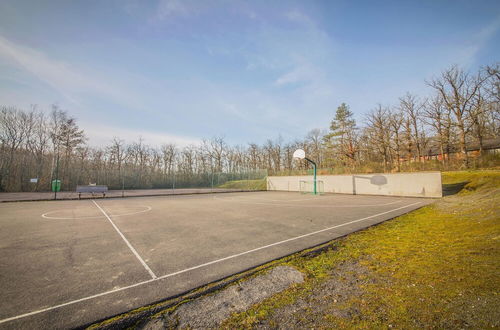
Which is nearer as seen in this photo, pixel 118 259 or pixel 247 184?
pixel 118 259

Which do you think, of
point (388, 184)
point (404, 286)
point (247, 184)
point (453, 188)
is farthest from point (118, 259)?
point (247, 184)

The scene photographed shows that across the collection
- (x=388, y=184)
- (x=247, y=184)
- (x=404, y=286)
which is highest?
(x=388, y=184)

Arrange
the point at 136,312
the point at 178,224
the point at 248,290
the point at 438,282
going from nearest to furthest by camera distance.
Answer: the point at 136,312, the point at 438,282, the point at 248,290, the point at 178,224

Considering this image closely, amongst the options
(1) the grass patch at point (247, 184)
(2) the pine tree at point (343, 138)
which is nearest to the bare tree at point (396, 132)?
(2) the pine tree at point (343, 138)

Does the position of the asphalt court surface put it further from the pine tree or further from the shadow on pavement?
the pine tree

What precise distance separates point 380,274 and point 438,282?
1.88 ft

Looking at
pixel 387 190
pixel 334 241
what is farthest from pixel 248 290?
pixel 387 190

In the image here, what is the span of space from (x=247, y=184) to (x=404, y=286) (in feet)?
87.8

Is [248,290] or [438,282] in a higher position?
[438,282]

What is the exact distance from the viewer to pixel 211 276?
2.90 metres

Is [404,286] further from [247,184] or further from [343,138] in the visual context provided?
[343,138]

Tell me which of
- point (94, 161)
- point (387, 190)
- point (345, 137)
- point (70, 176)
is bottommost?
point (387, 190)

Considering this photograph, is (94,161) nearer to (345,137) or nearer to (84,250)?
(84,250)

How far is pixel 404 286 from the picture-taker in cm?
229
